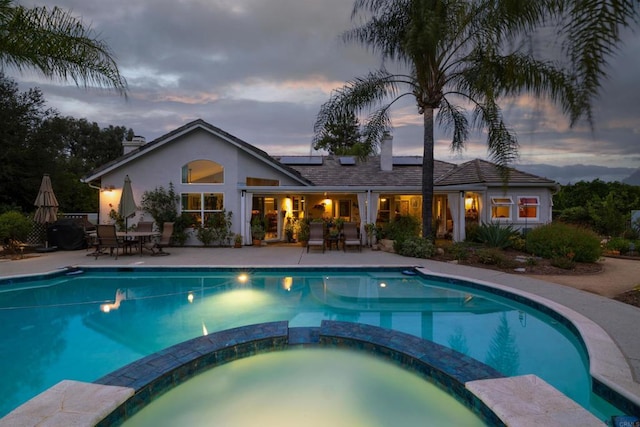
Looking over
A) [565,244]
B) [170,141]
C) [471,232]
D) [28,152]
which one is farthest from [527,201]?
[28,152]

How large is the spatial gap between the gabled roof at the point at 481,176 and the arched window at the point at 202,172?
36.0 feet

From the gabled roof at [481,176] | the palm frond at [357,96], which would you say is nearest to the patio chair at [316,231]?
the palm frond at [357,96]

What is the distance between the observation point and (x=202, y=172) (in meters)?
16.4

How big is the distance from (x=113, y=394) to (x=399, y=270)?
871cm

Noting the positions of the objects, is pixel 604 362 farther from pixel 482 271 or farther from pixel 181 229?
pixel 181 229

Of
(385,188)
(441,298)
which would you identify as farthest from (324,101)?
(441,298)

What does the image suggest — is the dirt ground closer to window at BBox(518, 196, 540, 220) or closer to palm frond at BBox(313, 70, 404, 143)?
window at BBox(518, 196, 540, 220)

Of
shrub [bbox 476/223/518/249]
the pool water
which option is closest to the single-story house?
shrub [bbox 476/223/518/249]

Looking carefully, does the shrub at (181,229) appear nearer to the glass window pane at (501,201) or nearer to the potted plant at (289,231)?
the potted plant at (289,231)

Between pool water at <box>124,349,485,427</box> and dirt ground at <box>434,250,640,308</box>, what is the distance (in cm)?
545

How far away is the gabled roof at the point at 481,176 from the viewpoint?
1642cm

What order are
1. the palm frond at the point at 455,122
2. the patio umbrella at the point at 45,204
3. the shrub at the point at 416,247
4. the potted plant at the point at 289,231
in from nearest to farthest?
the shrub at the point at 416,247
the palm frond at the point at 455,122
the patio umbrella at the point at 45,204
the potted plant at the point at 289,231

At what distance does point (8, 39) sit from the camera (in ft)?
20.6

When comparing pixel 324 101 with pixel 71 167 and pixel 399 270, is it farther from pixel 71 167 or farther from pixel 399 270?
pixel 71 167
